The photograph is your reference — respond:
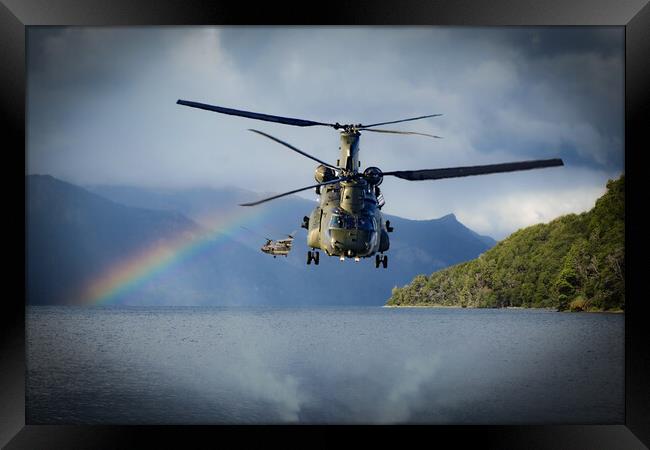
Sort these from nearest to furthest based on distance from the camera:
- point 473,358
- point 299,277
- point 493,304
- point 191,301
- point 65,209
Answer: point 65,209, point 473,358, point 493,304, point 299,277, point 191,301

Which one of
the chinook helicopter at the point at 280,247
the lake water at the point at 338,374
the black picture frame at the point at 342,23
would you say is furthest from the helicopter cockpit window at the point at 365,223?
the chinook helicopter at the point at 280,247

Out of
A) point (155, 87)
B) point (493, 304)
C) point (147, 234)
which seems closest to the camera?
point (155, 87)

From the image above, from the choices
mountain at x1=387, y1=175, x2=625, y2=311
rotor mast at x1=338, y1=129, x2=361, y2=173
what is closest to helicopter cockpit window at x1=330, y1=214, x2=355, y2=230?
rotor mast at x1=338, y1=129, x2=361, y2=173

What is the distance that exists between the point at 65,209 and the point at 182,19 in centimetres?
767

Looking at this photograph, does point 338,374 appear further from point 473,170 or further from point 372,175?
point 473,170

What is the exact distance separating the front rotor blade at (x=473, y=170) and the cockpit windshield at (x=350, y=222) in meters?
0.90

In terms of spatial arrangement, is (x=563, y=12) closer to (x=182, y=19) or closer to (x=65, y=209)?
(x=182, y=19)

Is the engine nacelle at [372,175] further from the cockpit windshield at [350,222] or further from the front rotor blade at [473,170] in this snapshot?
the cockpit windshield at [350,222]

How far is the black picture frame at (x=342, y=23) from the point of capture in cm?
904

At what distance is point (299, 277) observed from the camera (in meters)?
69.5

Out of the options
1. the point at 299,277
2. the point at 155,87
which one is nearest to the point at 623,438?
the point at 155,87

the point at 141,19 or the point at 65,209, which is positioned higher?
the point at 141,19

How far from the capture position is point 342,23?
29.3 feet

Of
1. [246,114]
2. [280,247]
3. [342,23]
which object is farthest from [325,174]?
[280,247]
